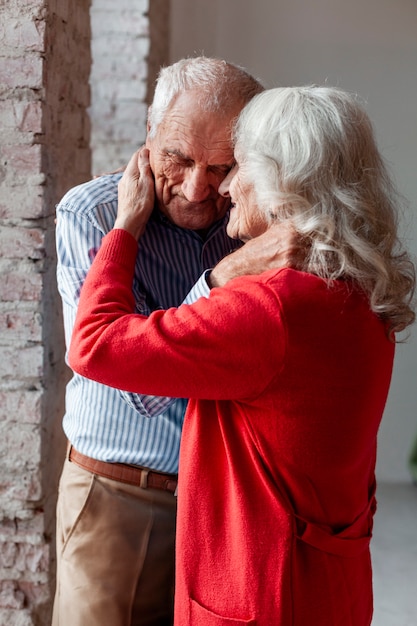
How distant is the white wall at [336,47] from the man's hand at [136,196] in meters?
2.80

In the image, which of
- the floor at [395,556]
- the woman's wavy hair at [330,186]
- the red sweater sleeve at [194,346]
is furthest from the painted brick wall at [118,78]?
the red sweater sleeve at [194,346]

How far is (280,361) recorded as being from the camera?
121cm

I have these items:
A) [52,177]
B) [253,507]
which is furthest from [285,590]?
[52,177]

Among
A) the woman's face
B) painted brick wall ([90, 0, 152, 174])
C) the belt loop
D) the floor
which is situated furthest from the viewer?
painted brick wall ([90, 0, 152, 174])

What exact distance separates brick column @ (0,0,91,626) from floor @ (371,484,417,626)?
161 cm

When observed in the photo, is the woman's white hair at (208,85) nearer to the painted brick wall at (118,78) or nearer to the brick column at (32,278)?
the brick column at (32,278)

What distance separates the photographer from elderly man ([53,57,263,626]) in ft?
5.14

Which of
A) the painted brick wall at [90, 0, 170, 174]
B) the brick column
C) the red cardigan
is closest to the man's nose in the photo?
the red cardigan

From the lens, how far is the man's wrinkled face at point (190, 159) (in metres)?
1.56

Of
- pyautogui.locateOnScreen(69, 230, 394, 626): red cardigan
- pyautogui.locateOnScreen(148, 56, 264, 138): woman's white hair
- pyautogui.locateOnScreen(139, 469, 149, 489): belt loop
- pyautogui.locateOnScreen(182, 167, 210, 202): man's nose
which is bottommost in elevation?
pyautogui.locateOnScreen(139, 469, 149, 489): belt loop

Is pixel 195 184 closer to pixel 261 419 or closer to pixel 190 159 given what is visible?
pixel 190 159

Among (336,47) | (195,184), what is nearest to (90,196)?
(195,184)

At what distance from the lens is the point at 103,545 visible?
1.67m

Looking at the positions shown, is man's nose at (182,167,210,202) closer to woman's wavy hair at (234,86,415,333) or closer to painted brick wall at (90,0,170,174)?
woman's wavy hair at (234,86,415,333)
